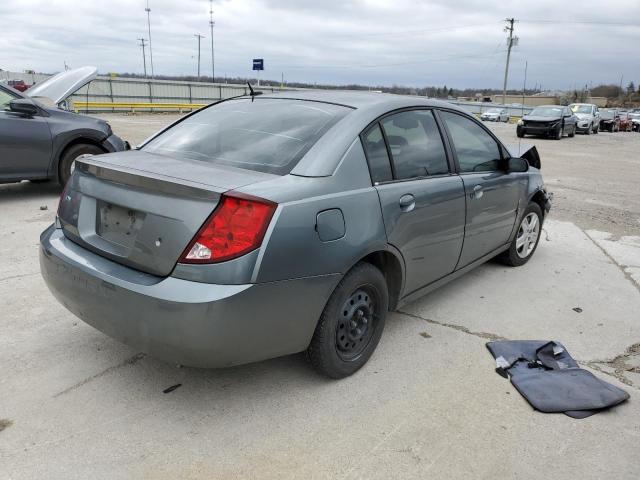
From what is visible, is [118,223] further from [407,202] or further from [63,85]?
[63,85]

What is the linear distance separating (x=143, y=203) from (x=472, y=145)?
2.67m

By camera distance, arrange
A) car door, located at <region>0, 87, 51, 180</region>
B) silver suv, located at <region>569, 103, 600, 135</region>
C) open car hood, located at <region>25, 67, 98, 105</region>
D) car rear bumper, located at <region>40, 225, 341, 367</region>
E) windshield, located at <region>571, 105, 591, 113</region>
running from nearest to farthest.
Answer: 1. car rear bumper, located at <region>40, 225, 341, 367</region>
2. car door, located at <region>0, 87, 51, 180</region>
3. open car hood, located at <region>25, 67, 98, 105</region>
4. silver suv, located at <region>569, 103, 600, 135</region>
5. windshield, located at <region>571, 105, 591, 113</region>

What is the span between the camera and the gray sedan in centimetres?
236

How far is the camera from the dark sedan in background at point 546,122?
23859 millimetres

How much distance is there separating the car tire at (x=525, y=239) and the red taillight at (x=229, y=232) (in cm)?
333

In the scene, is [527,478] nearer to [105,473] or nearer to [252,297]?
[252,297]

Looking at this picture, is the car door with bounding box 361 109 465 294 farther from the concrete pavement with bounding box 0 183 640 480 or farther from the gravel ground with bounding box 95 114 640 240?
the gravel ground with bounding box 95 114 640 240

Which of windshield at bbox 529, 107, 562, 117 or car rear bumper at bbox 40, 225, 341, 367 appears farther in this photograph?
windshield at bbox 529, 107, 562, 117

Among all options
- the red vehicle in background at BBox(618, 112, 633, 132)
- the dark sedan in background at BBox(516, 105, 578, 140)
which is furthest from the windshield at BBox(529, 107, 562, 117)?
the red vehicle in background at BBox(618, 112, 633, 132)

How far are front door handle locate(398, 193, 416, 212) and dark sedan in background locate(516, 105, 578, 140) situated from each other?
2325 cm

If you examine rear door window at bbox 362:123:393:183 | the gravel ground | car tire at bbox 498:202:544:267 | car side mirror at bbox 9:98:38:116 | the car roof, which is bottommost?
the gravel ground

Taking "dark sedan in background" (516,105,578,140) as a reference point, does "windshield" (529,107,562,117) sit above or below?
above

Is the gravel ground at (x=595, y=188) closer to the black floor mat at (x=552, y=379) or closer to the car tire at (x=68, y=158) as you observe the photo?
the black floor mat at (x=552, y=379)

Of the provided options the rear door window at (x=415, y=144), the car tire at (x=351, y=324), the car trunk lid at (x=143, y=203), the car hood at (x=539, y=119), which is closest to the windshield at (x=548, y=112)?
the car hood at (x=539, y=119)
